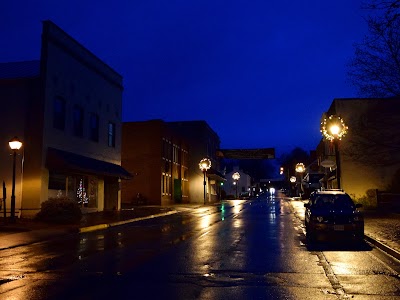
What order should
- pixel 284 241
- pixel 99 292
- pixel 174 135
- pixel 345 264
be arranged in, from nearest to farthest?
1. pixel 99 292
2. pixel 345 264
3. pixel 284 241
4. pixel 174 135

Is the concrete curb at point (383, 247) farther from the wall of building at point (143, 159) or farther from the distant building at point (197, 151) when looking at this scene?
the distant building at point (197, 151)

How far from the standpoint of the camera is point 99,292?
7953 millimetres

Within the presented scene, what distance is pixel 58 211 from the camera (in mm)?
22250

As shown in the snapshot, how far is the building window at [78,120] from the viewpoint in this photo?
94.0 feet

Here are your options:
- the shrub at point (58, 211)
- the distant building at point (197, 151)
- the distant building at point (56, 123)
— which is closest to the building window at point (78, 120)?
the distant building at point (56, 123)

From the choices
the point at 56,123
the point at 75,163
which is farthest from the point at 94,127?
the point at 75,163

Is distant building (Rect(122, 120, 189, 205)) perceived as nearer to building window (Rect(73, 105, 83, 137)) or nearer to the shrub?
building window (Rect(73, 105, 83, 137))

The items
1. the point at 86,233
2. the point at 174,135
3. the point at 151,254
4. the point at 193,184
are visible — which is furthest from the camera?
the point at 193,184

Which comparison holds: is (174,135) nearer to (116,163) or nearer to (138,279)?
(116,163)

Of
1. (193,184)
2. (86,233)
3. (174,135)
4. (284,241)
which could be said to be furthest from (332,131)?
(193,184)

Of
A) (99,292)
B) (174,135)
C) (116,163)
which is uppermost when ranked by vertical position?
(174,135)

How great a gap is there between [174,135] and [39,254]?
41.0 metres

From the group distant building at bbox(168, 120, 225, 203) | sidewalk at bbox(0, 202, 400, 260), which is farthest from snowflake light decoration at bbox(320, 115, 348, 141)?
distant building at bbox(168, 120, 225, 203)

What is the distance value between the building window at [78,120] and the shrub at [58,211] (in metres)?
6.94
